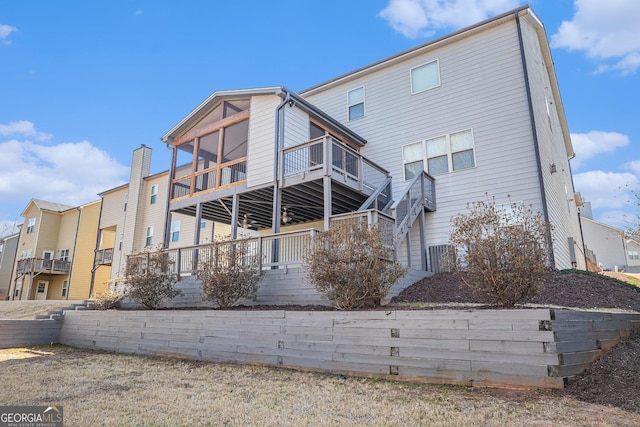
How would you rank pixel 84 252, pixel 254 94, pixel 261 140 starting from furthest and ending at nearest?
pixel 84 252 → pixel 254 94 → pixel 261 140

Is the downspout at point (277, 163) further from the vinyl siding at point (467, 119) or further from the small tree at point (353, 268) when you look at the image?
the small tree at point (353, 268)

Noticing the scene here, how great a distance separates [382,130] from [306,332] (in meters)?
9.62

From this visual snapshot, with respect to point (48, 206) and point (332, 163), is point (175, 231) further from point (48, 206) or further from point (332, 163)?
point (48, 206)

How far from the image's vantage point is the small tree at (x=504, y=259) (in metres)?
5.43

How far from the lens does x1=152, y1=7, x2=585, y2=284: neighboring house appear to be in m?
11.2

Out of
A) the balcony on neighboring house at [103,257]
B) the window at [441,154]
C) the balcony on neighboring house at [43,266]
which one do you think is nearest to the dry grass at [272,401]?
the window at [441,154]

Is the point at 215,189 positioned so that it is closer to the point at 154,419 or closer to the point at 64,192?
the point at 154,419

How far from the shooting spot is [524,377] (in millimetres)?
4285

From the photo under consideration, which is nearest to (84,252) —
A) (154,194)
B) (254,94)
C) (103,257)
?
(103,257)

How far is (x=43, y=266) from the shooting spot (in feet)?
90.8

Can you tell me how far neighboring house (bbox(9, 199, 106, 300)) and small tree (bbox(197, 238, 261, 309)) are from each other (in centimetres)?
2015

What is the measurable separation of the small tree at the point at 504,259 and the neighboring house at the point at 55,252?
25.5 metres

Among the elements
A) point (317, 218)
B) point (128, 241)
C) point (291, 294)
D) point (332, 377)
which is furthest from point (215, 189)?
point (128, 241)

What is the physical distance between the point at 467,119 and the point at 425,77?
7.69 ft
